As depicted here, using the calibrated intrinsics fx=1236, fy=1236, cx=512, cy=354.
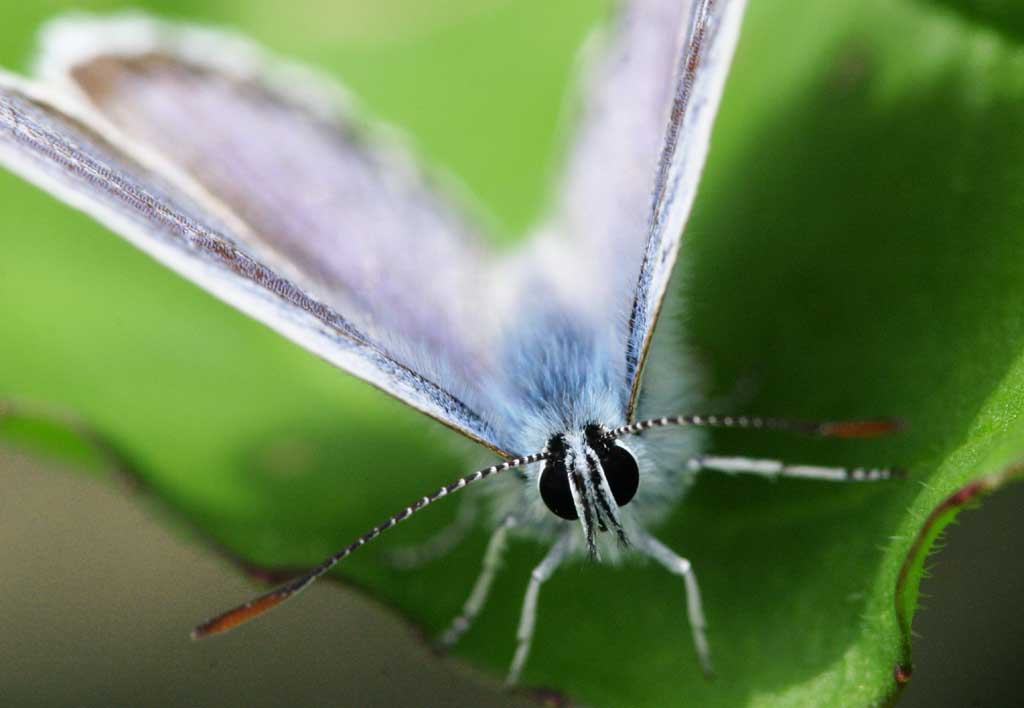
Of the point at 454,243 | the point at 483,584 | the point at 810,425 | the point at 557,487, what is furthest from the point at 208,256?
the point at 810,425

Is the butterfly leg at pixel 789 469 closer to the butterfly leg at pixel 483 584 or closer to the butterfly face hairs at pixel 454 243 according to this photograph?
the butterfly face hairs at pixel 454 243

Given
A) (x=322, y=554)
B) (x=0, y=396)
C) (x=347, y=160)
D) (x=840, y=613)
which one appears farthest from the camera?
(x=347, y=160)

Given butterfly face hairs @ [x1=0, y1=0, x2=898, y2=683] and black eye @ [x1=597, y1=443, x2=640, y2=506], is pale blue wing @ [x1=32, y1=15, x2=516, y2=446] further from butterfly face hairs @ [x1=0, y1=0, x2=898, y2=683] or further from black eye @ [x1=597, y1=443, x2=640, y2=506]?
black eye @ [x1=597, y1=443, x2=640, y2=506]

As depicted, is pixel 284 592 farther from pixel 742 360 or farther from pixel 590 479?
pixel 742 360

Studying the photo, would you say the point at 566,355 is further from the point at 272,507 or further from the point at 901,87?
the point at 901,87

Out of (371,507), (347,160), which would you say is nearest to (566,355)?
(371,507)

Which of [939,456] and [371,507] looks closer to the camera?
[939,456]
